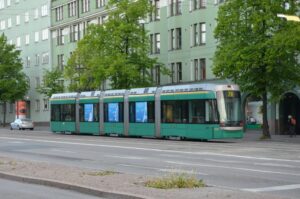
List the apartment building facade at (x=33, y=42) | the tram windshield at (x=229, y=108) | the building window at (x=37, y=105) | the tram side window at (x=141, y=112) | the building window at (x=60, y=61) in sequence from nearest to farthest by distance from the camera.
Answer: the tram windshield at (x=229, y=108), the tram side window at (x=141, y=112), the building window at (x=60, y=61), the apartment building facade at (x=33, y=42), the building window at (x=37, y=105)

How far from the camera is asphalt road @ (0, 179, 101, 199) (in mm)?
12703

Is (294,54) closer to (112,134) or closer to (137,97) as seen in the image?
(137,97)

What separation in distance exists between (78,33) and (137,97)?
36.8 meters

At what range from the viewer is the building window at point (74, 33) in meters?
78.1

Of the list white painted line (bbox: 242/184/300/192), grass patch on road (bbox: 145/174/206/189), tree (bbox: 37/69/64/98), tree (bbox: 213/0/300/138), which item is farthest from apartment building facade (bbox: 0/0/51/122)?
grass patch on road (bbox: 145/174/206/189)

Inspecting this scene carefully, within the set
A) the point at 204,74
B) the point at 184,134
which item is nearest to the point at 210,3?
the point at 204,74

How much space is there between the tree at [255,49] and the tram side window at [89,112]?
11.9 metres

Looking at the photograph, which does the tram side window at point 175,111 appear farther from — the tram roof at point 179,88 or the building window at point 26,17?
the building window at point 26,17

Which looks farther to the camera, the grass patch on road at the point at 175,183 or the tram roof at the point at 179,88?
the tram roof at the point at 179,88

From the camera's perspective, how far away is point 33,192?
13.5 meters

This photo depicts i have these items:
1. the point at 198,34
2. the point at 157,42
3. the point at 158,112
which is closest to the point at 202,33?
the point at 198,34

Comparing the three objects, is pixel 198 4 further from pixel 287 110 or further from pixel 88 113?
pixel 88 113

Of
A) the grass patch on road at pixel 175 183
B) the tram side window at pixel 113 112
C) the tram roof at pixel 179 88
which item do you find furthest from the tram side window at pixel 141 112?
the grass patch on road at pixel 175 183

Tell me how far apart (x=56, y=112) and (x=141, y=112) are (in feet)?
43.7
